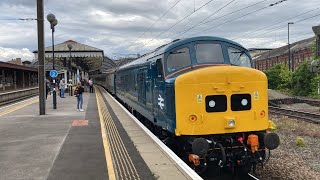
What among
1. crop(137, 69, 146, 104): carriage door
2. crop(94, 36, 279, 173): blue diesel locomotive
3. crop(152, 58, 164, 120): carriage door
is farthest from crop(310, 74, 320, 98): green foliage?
crop(94, 36, 279, 173): blue diesel locomotive

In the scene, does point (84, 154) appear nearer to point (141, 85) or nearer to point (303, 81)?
point (141, 85)

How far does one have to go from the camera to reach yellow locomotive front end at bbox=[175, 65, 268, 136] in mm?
8195

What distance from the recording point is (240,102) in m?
8.46

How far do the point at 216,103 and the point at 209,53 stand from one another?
60.8 inches

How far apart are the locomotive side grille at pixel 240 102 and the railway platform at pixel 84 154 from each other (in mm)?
1717

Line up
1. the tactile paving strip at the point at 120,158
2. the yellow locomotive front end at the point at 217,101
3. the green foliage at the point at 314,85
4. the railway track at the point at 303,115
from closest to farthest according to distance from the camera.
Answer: the tactile paving strip at the point at 120,158
the yellow locomotive front end at the point at 217,101
the railway track at the point at 303,115
the green foliage at the point at 314,85

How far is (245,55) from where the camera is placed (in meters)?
9.76

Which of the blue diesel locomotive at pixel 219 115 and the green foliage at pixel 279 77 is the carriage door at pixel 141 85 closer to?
the blue diesel locomotive at pixel 219 115

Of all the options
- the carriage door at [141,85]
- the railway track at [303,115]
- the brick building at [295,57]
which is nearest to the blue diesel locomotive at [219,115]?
the carriage door at [141,85]

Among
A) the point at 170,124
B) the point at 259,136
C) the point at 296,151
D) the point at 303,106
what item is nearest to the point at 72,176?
the point at 170,124

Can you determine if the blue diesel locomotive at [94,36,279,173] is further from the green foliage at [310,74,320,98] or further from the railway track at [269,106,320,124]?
the green foliage at [310,74,320,98]

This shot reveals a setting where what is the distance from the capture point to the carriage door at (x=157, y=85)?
31.6 ft

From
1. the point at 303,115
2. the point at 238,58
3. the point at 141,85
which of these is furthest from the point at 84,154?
the point at 303,115

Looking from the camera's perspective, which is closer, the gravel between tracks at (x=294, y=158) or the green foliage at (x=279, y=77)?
the gravel between tracks at (x=294, y=158)
